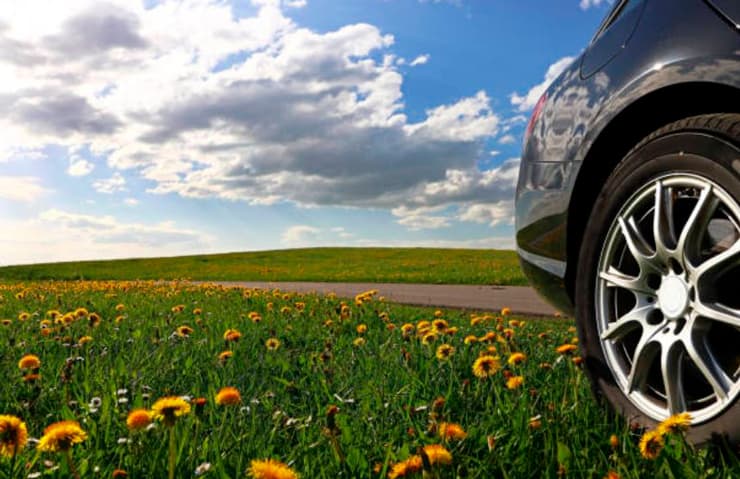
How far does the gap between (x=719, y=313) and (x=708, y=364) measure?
19 centimetres

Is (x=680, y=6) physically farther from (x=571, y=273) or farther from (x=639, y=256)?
(x=571, y=273)

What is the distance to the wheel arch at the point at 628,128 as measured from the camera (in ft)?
7.73

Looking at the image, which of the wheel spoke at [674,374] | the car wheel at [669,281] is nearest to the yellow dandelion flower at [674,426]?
the car wheel at [669,281]

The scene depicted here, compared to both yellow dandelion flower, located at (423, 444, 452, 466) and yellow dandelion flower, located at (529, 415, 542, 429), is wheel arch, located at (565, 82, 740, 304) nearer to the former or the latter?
yellow dandelion flower, located at (529, 415, 542, 429)

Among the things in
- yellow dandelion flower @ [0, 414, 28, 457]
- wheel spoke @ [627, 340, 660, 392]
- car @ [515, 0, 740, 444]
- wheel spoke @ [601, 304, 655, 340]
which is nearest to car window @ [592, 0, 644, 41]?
car @ [515, 0, 740, 444]

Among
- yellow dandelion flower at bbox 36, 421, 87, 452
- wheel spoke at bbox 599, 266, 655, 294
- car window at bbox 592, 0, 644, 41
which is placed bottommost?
yellow dandelion flower at bbox 36, 421, 87, 452

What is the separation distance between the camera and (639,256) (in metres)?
2.47

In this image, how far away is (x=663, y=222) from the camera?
242 centimetres

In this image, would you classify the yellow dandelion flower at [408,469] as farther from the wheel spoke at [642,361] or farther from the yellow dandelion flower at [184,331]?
the yellow dandelion flower at [184,331]

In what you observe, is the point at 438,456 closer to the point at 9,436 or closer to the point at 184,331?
the point at 9,436

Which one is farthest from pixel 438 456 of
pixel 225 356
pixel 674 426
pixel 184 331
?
pixel 184 331

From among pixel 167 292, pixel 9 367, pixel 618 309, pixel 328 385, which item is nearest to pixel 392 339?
pixel 328 385

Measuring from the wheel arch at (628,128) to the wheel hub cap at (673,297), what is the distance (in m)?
0.67

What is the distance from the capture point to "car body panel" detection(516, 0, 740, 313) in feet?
7.34
